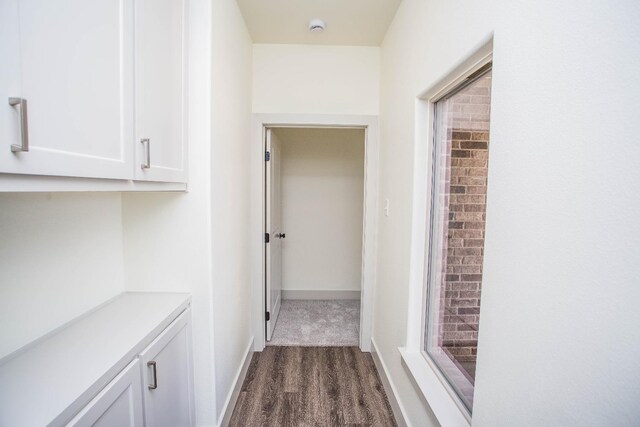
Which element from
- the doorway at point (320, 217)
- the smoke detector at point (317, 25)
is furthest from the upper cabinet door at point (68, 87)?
the doorway at point (320, 217)

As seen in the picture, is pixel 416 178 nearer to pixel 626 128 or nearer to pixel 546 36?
pixel 546 36

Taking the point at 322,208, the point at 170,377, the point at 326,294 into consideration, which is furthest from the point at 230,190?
the point at 326,294

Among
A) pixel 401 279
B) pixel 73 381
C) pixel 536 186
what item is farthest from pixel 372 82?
pixel 73 381

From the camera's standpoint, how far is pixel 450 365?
146 centimetres

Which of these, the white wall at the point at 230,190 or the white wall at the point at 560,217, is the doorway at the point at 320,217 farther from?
the white wall at the point at 560,217

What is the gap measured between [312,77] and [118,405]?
8.15 feet

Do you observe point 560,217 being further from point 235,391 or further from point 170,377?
point 235,391

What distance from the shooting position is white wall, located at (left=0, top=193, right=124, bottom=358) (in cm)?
98

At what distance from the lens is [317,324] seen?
10.4ft

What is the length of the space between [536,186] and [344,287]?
3.39m

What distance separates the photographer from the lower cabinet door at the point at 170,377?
113 centimetres

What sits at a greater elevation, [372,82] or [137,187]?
[372,82]

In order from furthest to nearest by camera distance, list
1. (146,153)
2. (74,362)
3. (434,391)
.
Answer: (434,391), (146,153), (74,362)

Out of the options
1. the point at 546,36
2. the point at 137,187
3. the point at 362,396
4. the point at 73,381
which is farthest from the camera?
the point at 362,396
